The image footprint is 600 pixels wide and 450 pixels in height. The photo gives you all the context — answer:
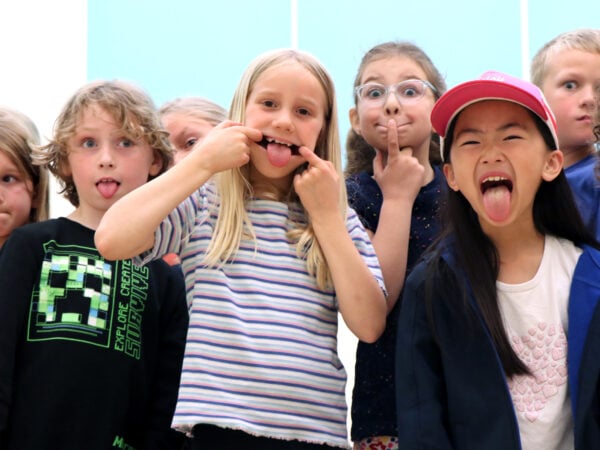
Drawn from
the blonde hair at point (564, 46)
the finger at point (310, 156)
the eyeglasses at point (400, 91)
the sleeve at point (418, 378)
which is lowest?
the sleeve at point (418, 378)

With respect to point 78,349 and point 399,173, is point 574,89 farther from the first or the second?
point 78,349

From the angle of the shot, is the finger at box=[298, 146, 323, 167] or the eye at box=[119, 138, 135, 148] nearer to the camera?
the finger at box=[298, 146, 323, 167]

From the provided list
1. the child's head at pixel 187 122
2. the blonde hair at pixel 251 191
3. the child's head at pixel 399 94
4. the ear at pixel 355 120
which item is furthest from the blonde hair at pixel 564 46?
the child's head at pixel 187 122

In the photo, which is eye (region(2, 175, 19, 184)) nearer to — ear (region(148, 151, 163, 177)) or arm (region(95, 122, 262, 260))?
ear (region(148, 151, 163, 177))

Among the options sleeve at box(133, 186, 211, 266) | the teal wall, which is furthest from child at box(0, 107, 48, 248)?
the teal wall

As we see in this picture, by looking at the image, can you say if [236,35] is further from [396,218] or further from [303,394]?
[303,394]

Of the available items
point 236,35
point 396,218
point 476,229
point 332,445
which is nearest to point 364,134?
point 396,218

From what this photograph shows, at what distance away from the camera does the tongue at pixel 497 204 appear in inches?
73.7

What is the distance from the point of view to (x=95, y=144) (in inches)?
88.7

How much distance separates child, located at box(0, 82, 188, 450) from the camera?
2.06 m

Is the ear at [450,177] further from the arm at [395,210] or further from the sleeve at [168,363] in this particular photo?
the sleeve at [168,363]

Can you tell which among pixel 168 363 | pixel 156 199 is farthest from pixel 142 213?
pixel 168 363

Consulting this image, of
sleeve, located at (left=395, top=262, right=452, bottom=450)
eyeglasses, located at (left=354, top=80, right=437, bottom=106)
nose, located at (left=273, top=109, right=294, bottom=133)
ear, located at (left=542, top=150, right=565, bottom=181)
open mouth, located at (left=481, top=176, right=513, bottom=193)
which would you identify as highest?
eyeglasses, located at (left=354, top=80, right=437, bottom=106)

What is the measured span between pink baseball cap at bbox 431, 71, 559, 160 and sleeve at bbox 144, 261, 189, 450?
2.78ft
